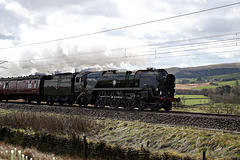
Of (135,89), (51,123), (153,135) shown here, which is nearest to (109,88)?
(135,89)

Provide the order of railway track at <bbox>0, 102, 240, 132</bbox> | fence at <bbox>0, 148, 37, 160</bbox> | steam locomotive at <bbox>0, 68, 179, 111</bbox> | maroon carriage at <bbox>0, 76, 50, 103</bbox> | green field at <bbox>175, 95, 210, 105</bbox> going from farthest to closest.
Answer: green field at <bbox>175, 95, 210, 105</bbox>, maroon carriage at <bbox>0, 76, 50, 103</bbox>, steam locomotive at <bbox>0, 68, 179, 111</bbox>, railway track at <bbox>0, 102, 240, 132</bbox>, fence at <bbox>0, 148, 37, 160</bbox>

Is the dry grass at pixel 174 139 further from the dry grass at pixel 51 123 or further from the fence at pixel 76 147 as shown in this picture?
the dry grass at pixel 51 123

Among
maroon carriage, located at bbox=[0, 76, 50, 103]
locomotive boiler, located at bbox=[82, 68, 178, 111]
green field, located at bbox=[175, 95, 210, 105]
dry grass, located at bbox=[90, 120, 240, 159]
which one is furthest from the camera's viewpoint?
green field, located at bbox=[175, 95, 210, 105]

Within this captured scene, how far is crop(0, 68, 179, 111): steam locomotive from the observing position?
74.1ft

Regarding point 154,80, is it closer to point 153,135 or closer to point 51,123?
point 153,135

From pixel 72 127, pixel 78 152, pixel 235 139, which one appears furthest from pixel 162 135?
pixel 72 127

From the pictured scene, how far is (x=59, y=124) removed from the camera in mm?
19703

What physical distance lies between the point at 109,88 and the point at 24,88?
19.1 metres

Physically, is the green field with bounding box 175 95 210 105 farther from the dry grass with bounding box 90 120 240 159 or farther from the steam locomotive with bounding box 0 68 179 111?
the dry grass with bounding box 90 120 240 159

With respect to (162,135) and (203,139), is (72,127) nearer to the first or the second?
(162,135)

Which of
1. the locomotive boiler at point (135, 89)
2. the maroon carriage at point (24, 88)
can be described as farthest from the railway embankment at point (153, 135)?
the maroon carriage at point (24, 88)

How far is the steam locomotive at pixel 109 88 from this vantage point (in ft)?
74.1

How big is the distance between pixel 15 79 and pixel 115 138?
3029cm

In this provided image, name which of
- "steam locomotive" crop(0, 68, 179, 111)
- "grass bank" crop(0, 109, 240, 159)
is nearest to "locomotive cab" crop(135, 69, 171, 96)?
"steam locomotive" crop(0, 68, 179, 111)
